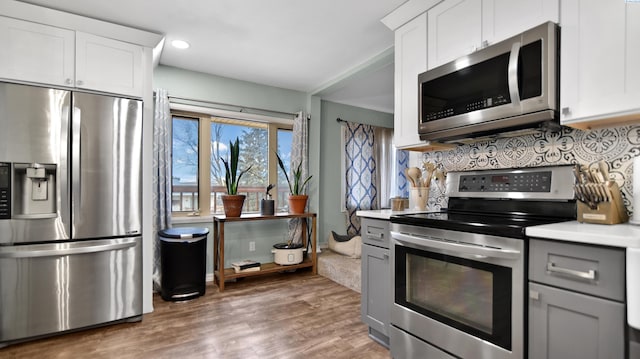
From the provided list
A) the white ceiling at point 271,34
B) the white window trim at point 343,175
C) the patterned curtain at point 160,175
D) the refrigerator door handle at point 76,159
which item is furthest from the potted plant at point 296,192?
the refrigerator door handle at point 76,159

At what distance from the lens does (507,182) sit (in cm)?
185

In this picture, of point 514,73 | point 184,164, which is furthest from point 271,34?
point 514,73

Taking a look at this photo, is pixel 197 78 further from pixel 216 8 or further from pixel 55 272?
pixel 55 272

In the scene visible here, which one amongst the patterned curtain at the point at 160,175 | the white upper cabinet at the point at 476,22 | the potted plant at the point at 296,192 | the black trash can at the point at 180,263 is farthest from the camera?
the potted plant at the point at 296,192

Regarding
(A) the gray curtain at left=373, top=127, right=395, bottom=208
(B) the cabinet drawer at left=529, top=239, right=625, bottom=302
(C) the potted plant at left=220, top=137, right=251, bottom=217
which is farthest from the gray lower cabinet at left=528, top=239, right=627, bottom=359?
(A) the gray curtain at left=373, top=127, right=395, bottom=208

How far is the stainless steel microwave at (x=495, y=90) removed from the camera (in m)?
1.51

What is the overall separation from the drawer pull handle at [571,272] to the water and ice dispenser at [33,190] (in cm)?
304

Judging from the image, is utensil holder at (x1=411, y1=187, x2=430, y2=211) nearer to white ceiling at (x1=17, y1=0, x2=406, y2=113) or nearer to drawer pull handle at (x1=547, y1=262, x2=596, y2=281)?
drawer pull handle at (x1=547, y1=262, x2=596, y2=281)

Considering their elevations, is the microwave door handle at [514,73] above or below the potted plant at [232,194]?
above

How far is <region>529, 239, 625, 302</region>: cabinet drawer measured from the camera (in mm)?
1093

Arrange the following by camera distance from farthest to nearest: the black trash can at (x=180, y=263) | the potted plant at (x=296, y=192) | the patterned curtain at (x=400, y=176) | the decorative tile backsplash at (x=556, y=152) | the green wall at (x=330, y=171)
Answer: the patterned curtain at (x=400, y=176) → the green wall at (x=330, y=171) → the potted plant at (x=296, y=192) → the black trash can at (x=180, y=263) → the decorative tile backsplash at (x=556, y=152)

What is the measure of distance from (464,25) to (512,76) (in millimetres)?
554

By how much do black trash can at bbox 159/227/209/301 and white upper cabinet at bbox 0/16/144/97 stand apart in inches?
53.3

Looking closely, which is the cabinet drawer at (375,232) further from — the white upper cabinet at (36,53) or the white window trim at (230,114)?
the white upper cabinet at (36,53)
